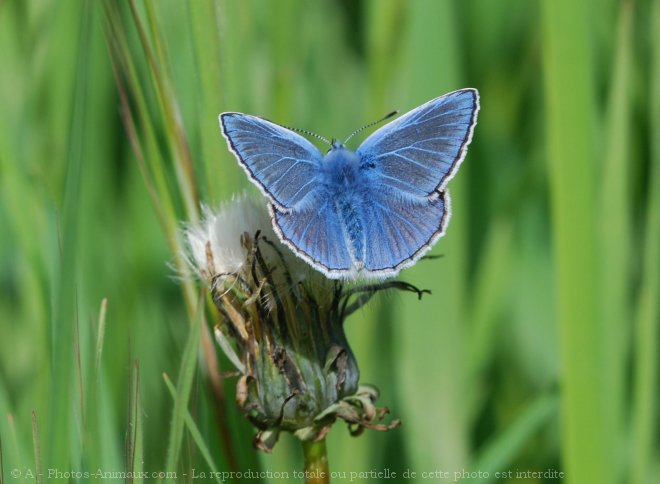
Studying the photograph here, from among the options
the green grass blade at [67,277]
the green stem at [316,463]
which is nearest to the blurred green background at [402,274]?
the green grass blade at [67,277]

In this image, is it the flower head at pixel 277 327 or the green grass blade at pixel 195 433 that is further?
the flower head at pixel 277 327

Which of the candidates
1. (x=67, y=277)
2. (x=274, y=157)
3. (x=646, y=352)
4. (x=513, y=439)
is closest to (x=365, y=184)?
(x=274, y=157)

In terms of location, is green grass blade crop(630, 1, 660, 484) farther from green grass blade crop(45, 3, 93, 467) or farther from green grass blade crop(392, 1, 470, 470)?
green grass blade crop(45, 3, 93, 467)

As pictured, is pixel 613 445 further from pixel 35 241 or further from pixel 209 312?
pixel 35 241

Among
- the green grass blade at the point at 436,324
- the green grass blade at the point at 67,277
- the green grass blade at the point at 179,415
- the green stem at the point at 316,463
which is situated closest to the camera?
the green grass blade at the point at 67,277

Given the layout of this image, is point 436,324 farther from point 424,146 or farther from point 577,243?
point 577,243

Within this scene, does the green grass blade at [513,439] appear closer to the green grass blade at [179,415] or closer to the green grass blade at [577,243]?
the green grass blade at [577,243]

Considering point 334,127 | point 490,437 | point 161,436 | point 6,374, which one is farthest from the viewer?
point 334,127

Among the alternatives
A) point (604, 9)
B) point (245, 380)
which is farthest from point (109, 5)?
point (604, 9)
